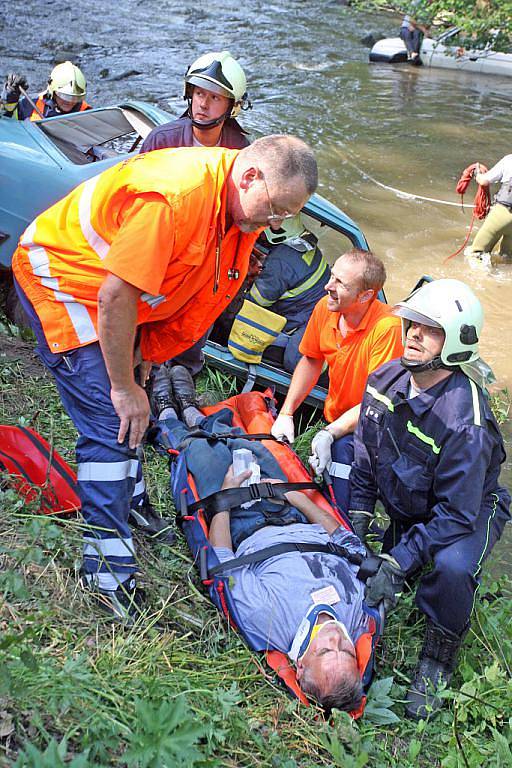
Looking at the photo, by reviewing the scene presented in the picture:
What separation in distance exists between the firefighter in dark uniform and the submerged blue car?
1602 mm

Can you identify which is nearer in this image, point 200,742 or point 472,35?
point 200,742

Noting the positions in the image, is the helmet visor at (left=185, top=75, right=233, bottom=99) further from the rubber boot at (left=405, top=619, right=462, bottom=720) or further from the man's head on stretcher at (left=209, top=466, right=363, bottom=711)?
the rubber boot at (left=405, top=619, right=462, bottom=720)

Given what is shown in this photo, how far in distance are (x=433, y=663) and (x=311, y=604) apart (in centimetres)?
62

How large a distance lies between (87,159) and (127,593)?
362 centimetres

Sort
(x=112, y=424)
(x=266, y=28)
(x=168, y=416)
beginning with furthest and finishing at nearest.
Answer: (x=266, y=28)
(x=168, y=416)
(x=112, y=424)

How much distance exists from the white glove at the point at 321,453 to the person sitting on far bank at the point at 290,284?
3.00 ft

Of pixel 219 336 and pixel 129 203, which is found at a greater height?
pixel 129 203

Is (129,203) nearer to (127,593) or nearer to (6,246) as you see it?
(127,593)

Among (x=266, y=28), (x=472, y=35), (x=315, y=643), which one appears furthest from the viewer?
(x=266, y=28)

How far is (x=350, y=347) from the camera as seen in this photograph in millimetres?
4652

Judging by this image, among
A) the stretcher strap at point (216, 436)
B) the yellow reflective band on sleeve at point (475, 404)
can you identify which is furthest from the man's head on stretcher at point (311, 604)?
the yellow reflective band on sleeve at point (475, 404)

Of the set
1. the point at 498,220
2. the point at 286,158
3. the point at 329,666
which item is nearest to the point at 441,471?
the point at 329,666

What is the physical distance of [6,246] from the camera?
513cm

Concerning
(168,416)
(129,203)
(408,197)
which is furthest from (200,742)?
(408,197)
